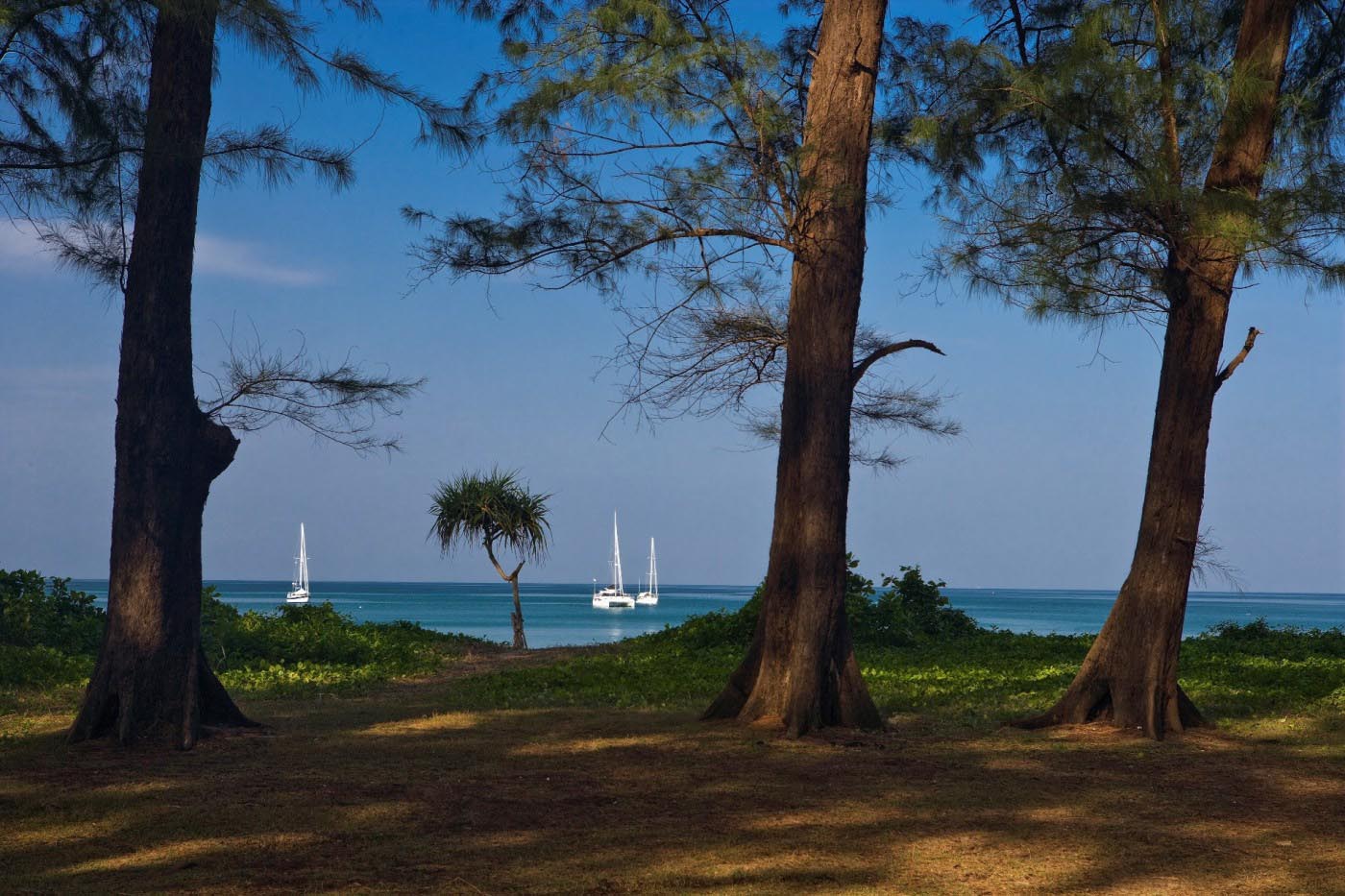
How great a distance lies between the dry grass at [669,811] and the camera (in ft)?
16.6

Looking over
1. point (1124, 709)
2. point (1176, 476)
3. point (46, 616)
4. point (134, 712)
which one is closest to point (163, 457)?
point (134, 712)

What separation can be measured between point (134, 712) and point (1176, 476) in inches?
324

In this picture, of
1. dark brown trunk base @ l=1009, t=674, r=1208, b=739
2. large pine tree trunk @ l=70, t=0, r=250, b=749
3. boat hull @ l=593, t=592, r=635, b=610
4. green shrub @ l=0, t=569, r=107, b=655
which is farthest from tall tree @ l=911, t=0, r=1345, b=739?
boat hull @ l=593, t=592, r=635, b=610

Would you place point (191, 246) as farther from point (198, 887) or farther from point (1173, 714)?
point (1173, 714)

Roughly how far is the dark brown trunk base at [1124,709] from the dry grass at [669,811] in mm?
264

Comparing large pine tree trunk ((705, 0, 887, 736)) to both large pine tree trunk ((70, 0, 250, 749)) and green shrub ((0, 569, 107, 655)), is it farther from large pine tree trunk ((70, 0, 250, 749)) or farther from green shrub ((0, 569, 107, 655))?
green shrub ((0, 569, 107, 655))

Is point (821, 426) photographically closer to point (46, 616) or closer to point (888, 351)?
point (888, 351)

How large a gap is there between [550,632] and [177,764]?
1684 inches

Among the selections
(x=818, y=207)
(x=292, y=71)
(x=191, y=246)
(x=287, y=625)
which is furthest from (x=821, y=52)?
(x=287, y=625)

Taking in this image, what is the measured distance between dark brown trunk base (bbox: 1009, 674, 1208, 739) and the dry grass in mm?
264

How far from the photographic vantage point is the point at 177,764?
25.2 ft

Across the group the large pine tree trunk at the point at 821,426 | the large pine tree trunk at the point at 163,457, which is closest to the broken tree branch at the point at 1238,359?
the large pine tree trunk at the point at 821,426

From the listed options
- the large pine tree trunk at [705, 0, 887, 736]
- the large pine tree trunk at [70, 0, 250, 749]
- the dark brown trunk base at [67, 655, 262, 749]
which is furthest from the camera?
the large pine tree trunk at [705, 0, 887, 736]

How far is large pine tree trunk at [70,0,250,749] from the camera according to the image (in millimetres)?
8492
